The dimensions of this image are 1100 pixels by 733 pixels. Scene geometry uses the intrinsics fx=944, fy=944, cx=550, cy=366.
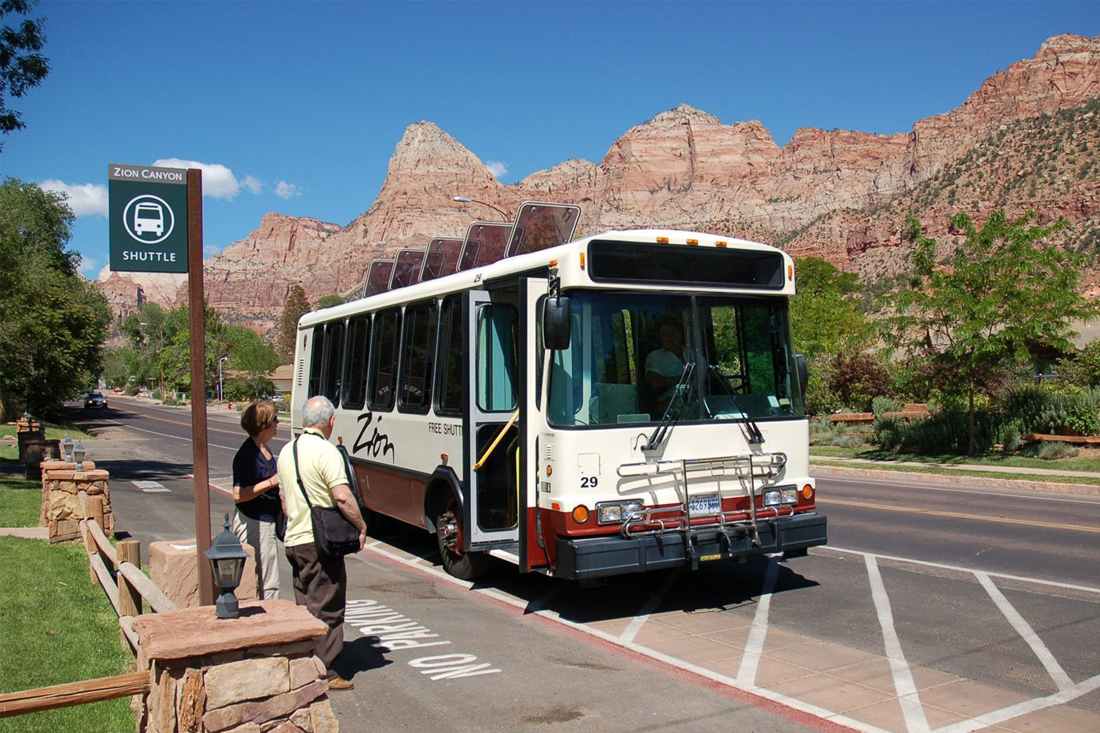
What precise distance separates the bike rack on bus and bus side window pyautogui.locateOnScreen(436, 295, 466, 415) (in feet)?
7.71

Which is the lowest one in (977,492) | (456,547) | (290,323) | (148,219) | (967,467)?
(977,492)

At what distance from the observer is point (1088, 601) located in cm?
862

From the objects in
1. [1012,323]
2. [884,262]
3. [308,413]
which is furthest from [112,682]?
[884,262]

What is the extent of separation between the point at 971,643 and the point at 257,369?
3949 inches

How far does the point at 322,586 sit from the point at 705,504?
138 inches

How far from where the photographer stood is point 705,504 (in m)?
8.22

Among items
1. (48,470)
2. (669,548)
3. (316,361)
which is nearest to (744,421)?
(669,548)

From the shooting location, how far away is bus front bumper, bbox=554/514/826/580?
7609mm

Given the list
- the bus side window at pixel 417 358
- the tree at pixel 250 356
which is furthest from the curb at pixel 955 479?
the tree at pixel 250 356

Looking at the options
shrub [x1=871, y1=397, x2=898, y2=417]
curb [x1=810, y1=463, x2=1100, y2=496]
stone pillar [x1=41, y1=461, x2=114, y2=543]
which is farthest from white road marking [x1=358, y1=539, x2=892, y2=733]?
shrub [x1=871, y1=397, x2=898, y2=417]

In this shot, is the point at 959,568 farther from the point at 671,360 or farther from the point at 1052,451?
the point at 1052,451

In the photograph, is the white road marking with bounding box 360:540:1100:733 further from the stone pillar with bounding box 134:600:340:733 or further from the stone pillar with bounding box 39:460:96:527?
the stone pillar with bounding box 39:460:96:527

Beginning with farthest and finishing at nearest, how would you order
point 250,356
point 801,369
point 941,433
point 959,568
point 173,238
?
point 250,356
point 941,433
point 959,568
point 801,369
point 173,238

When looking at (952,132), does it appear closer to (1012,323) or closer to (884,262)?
(884,262)
